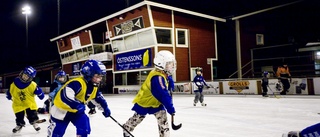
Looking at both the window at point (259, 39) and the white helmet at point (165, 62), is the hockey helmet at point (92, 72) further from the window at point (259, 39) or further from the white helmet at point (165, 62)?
the window at point (259, 39)

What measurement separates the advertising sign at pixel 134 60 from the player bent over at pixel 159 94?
18794 mm

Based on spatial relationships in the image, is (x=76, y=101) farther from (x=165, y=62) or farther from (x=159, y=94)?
(x=165, y=62)

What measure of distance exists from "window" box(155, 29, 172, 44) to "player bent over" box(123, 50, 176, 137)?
18.7 meters

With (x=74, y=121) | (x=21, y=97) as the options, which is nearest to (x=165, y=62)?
(x=74, y=121)

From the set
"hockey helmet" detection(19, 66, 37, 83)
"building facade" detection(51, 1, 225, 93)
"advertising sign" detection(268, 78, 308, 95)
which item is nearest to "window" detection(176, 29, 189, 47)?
"building facade" detection(51, 1, 225, 93)

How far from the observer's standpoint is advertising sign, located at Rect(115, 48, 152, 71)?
76.0 feet

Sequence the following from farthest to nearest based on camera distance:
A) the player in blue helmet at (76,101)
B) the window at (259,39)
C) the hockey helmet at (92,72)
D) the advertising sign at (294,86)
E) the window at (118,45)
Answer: the window at (259,39)
the window at (118,45)
the advertising sign at (294,86)
the hockey helmet at (92,72)
the player in blue helmet at (76,101)

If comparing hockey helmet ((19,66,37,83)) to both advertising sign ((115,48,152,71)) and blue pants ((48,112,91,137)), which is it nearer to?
blue pants ((48,112,91,137))

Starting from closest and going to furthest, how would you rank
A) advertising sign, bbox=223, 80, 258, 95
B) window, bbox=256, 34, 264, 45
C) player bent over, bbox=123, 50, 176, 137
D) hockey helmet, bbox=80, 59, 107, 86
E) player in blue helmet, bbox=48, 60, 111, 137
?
player in blue helmet, bbox=48, 60, 111, 137
hockey helmet, bbox=80, 59, 107, 86
player bent over, bbox=123, 50, 176, 137
advertising sign, bbox=223, 80, 258, 95
window, bbox=256, 34, 264, 45

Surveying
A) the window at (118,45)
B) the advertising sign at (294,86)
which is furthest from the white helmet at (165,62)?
the window at (118,45)

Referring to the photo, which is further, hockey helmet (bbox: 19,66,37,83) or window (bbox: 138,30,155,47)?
window (bbox: 138,30,155,47)

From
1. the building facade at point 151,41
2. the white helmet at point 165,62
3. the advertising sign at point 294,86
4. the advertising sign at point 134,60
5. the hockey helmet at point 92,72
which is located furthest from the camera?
the advertising sign at point 134,60

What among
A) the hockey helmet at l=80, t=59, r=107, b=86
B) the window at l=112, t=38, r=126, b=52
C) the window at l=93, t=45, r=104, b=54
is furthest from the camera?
the window at l=93, t=45, r=104, b=54

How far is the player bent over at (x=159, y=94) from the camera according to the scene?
3713mm
